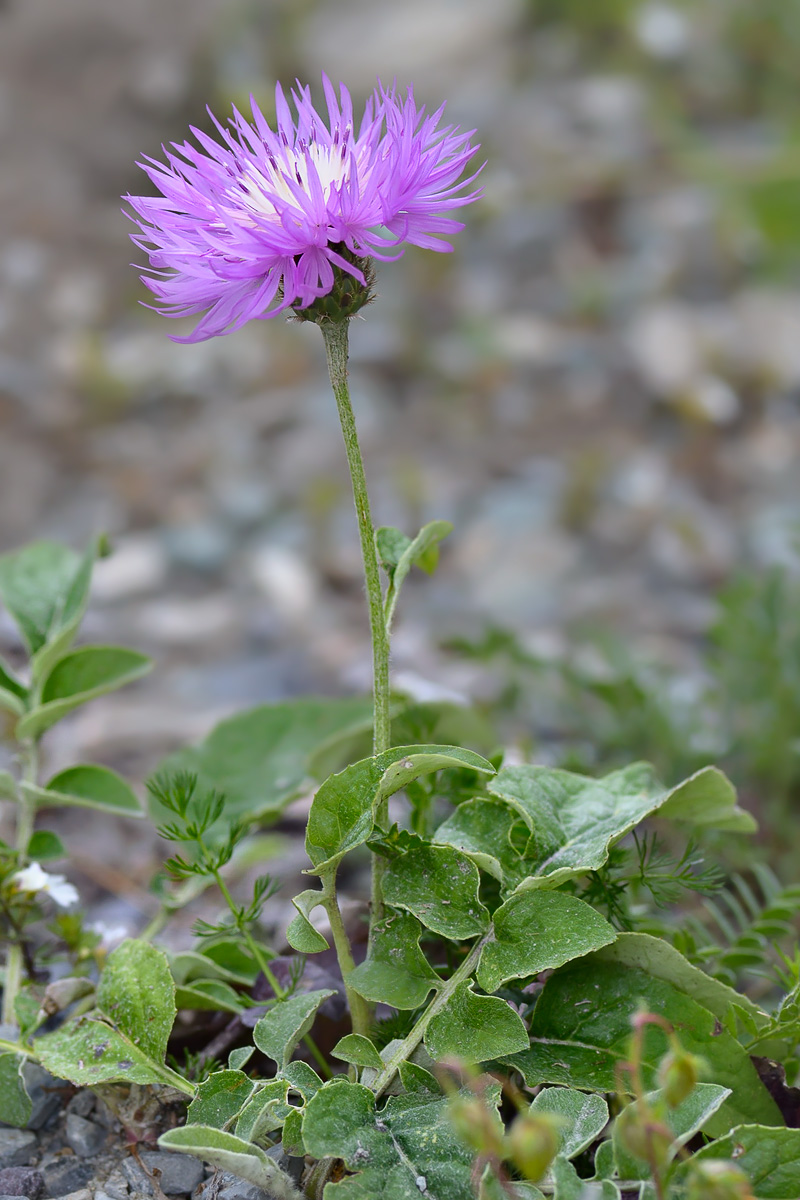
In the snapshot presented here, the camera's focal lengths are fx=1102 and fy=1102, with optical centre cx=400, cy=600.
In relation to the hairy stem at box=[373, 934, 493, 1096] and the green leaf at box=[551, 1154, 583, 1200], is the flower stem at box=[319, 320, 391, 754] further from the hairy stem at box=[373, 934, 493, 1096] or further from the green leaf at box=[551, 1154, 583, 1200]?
the green leaf at box=[551, 1154, 583, 1200]

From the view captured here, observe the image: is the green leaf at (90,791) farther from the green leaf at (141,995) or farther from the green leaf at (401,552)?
the green leaf at (401,552)

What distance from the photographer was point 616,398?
4.05 m

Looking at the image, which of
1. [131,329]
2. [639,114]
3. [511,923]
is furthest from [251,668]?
[639,114]

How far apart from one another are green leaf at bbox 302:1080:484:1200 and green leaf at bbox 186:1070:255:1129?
0.11 metres

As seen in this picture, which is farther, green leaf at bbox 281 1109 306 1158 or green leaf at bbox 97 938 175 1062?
green leaf at bbox 97 938 175 1062

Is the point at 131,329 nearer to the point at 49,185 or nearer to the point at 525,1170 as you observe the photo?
the point at 49,185

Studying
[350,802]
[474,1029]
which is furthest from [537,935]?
[350,802]

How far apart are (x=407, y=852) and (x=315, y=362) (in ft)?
11.2

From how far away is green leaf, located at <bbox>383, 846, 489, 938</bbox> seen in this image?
1.07 metres

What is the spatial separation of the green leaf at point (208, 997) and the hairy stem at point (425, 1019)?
22cm

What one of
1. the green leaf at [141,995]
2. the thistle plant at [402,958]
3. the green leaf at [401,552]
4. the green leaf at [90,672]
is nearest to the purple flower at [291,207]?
the thistle plant at [402,958]

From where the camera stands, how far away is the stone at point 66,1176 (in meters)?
1.13

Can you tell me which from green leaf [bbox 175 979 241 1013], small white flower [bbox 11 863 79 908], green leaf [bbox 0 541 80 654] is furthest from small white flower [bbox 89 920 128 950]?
green leaf [bbox 0 541 80 654]

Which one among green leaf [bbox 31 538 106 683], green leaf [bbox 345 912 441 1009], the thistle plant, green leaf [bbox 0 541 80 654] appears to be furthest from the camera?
green leaf [bbox 0 541 80 654]
